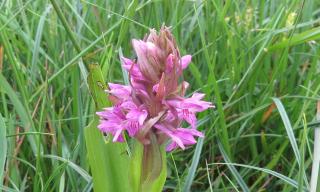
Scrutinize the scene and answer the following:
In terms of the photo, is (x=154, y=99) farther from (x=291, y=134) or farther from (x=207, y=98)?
(x=207, y=98)

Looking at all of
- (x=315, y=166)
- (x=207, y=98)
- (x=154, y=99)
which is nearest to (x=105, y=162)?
(x=154, y=99)

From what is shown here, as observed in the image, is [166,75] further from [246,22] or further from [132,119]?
[246,22]

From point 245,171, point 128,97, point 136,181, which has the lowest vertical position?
point 245,171

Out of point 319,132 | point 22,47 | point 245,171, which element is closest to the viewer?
point 319,132

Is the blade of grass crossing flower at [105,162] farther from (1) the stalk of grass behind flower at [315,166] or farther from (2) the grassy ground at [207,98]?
(1) the stalk of grass behind flower at [315,166]

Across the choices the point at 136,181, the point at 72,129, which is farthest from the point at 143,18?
the point at 136,181

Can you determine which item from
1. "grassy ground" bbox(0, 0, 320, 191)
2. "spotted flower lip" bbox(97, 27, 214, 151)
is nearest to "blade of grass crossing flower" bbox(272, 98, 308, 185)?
"grassy ground" bbox(0, 0, 320, 191)
